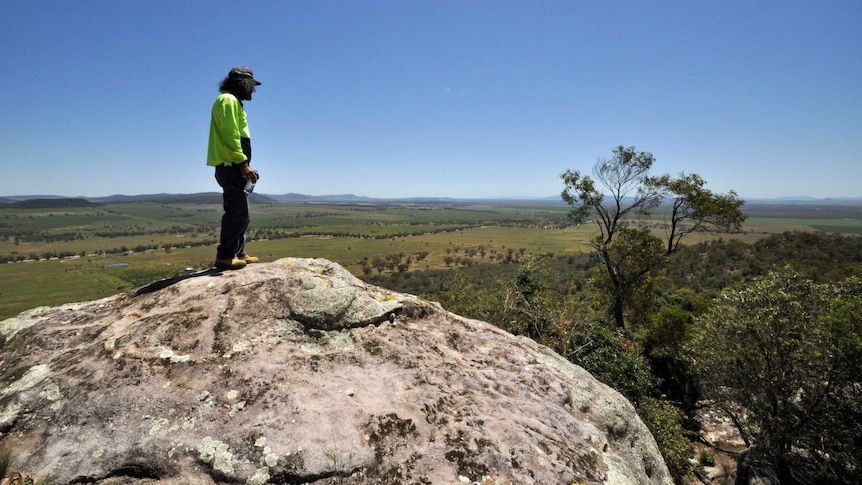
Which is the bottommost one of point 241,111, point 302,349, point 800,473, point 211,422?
point 800,473

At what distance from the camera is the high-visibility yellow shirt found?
6.62 metres

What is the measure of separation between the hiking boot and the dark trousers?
94 millimetres

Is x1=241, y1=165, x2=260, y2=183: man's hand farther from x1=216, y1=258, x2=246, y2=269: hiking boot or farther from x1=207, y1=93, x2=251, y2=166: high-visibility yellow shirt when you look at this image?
x1=216, y1=258, x2=246, y2=269: hiking boot

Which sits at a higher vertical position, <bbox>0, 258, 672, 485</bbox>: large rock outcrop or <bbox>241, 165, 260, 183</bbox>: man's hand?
<bbox>241, 165, 260, 183</bbox>: man's hand

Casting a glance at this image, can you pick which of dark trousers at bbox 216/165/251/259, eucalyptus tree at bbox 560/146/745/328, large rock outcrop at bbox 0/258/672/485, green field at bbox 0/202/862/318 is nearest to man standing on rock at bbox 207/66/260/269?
dark trousers at bbox 216/165/251/259

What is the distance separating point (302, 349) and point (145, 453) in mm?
1963

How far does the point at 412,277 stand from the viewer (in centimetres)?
8344

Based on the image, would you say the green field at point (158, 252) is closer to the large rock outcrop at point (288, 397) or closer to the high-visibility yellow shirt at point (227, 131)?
the large rock outcrop at point (288, 397)

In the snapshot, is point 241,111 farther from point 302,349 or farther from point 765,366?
point 765,366

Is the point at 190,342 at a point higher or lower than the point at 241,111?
lower

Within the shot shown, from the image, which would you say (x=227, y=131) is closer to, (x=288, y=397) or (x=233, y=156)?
(x=233, y=156)

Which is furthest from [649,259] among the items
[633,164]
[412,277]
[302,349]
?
[412,277]

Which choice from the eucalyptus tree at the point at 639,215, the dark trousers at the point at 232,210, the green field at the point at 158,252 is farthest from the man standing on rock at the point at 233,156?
the green field at the point at 158,252

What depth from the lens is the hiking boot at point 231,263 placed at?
Result: 288 inches
